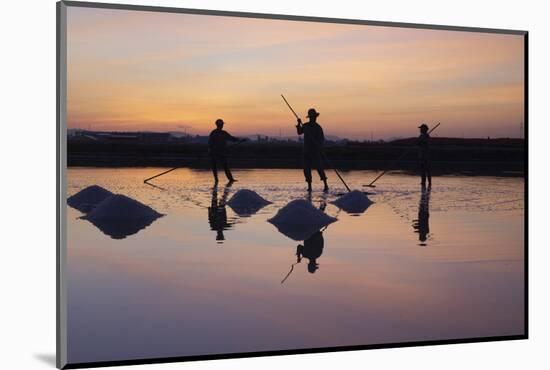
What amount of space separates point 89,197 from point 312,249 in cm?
167

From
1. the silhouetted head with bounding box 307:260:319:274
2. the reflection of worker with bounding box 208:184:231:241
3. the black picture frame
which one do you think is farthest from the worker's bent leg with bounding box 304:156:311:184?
the black picture frame

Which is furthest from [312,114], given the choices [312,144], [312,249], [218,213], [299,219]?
[218,213]

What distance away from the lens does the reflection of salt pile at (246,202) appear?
8608 millimetres

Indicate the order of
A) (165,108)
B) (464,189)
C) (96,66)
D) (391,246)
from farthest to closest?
(464,189) < (391,246) < (165,108) < (96,66)

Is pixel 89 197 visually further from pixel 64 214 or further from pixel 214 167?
pixel 64 214

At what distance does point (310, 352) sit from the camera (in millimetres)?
6293

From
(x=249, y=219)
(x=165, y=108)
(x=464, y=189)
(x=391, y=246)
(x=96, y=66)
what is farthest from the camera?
(x=464, y=189)

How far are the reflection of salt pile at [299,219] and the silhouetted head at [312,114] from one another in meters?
1.07

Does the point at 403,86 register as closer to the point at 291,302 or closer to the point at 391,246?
the point at 391,246

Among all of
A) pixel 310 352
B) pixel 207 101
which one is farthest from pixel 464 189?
pixel 310 352

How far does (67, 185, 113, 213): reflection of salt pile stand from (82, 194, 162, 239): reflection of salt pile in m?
0.07

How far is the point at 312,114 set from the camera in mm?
7543

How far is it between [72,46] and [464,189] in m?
5.65

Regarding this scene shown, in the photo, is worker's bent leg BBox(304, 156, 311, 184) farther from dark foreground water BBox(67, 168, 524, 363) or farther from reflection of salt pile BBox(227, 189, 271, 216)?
reflection of salt pile BBox(227, 189, 271, 216)
